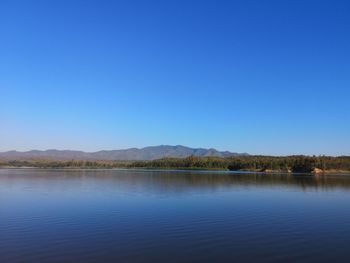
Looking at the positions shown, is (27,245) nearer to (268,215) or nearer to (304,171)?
(268,215)

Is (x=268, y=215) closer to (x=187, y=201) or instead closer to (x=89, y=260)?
(x=187, y=201)

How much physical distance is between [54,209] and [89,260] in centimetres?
2136

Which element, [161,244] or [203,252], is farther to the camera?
[161,244]

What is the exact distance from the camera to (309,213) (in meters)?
40.3

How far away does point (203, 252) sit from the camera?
2238 cm

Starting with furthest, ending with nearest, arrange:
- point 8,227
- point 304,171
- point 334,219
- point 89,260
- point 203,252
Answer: point 304,171 < point 334,219 < point 8,227 < point 203,252 < point 89,260

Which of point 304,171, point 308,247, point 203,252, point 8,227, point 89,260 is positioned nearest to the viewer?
point 89,260

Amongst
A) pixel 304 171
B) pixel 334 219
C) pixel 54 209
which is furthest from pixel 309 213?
pixel 304 171

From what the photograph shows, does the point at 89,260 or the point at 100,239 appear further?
the point at 100,239

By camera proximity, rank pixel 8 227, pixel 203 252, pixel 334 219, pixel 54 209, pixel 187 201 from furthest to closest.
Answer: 1. pixel 187 201
2. pixel 54 209
3. pixel 334 219
4. pixel 8 227
5. pixel 203 252

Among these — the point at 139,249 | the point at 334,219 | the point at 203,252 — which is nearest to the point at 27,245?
the point at 139,249

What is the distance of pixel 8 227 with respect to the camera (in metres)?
29.7

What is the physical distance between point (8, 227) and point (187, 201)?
2407 cm

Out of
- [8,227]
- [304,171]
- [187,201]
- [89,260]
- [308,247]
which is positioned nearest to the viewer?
[89,260]
